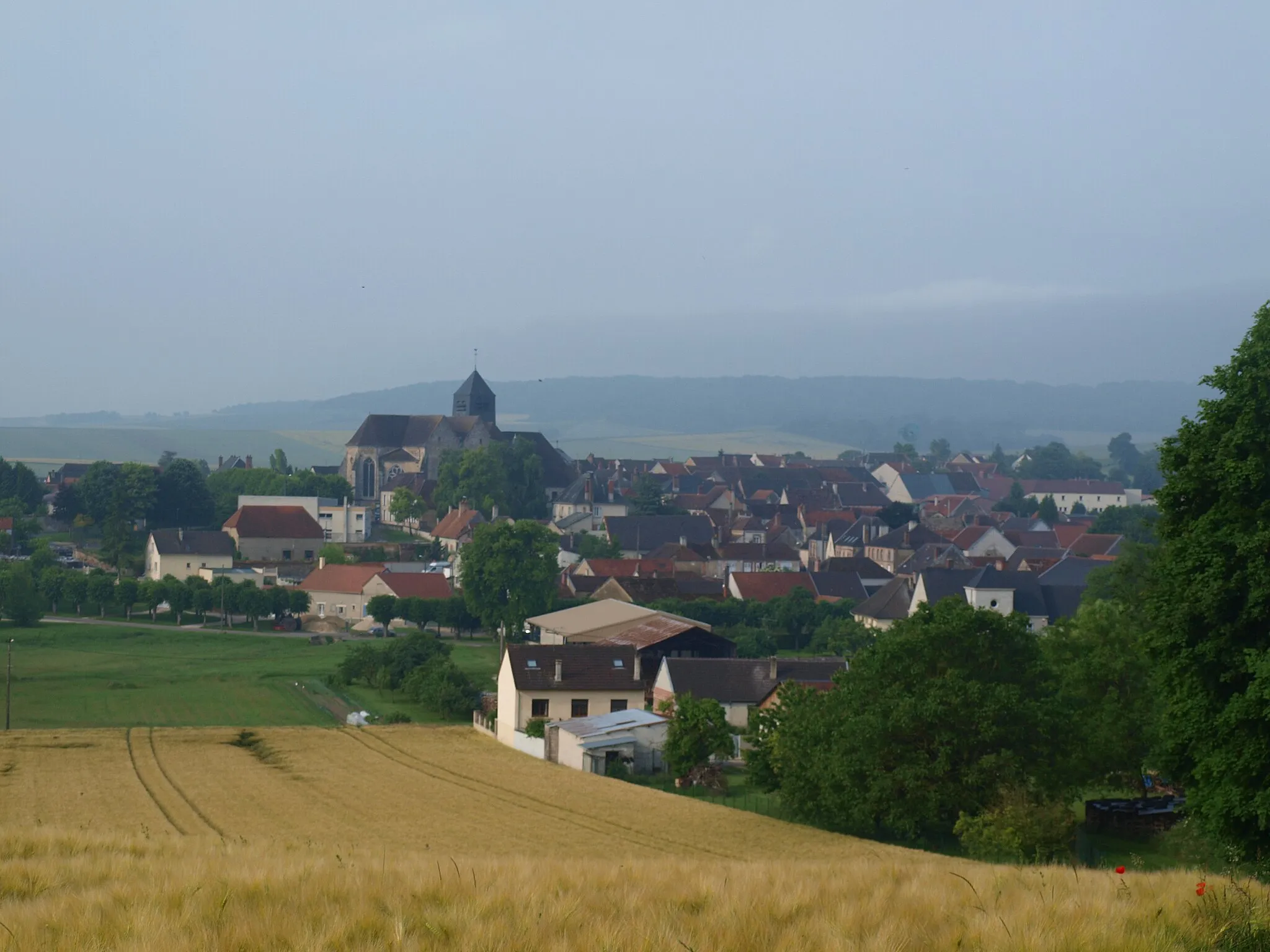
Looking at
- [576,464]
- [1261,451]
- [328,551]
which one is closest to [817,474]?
[576,464]

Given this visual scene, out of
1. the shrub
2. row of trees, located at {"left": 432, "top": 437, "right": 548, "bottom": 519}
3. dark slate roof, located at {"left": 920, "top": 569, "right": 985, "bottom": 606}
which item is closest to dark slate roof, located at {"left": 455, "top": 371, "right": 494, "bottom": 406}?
row of trees, located at {"left": 432, "top": 437, "right": 548, "bottom": 519}

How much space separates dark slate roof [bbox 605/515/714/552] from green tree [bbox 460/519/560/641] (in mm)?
31344

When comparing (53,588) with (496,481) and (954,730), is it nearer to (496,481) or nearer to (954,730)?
(496,481)

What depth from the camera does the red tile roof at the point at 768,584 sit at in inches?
2906

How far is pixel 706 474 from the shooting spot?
176875mm

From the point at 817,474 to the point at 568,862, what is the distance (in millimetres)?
161724

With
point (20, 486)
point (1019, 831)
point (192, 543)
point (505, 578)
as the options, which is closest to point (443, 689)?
point (505, 578)

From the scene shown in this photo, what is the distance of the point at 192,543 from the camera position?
81000 millimetres

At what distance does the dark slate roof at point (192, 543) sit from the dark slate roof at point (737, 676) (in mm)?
46420

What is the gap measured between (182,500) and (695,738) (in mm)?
70260

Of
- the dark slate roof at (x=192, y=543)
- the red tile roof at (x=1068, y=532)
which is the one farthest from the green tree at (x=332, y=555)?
the red tile roof at (x=1068, y=532)

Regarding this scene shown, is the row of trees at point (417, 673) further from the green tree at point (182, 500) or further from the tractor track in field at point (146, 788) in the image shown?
the green tree at point (182, 500)

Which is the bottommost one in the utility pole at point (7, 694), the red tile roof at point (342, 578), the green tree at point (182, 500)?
the utility pole at point (7, 694)

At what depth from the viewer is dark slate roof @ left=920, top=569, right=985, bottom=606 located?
67812 millimetres
